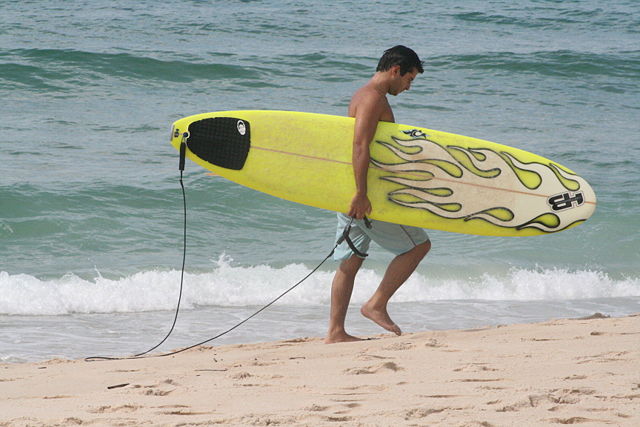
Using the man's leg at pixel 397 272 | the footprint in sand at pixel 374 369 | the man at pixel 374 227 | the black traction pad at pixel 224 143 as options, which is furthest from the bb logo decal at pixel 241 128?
the footprint in sand at pixel 374 369

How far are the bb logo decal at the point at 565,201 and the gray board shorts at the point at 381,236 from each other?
86 cm

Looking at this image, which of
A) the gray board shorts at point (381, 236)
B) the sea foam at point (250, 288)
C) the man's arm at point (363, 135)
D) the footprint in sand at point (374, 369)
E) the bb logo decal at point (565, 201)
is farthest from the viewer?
the sea foam at point (250, 288)

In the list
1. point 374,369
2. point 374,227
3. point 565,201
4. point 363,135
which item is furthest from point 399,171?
point 374,369

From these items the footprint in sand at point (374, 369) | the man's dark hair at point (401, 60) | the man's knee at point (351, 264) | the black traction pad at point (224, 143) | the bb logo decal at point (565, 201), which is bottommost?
the footprint in sand at point (374, 369)

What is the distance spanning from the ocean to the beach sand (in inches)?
48.3

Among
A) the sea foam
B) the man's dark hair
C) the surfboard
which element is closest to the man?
the man's dark hair

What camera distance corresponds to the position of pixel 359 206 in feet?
14.1

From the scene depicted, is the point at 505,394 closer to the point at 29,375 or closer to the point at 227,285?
the point at 29,375

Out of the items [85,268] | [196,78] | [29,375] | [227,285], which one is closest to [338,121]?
[29,375]

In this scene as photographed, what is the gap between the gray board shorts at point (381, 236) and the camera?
4410mm

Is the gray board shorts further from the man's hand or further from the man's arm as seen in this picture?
the man's arm

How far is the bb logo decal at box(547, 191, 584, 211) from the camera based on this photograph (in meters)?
4.88

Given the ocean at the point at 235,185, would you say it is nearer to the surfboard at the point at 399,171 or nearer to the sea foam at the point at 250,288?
the sea foam at the point at 250,288

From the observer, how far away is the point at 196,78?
44.9 feet
